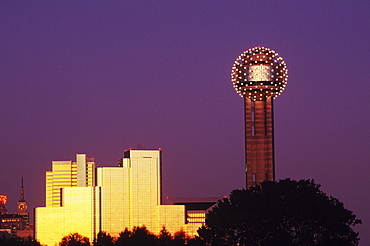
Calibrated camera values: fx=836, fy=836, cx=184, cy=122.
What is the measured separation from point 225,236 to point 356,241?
16819 millimetres

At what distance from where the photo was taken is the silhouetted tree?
106m

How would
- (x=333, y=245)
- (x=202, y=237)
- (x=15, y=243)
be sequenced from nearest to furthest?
(x=333, y=245) → (x=202, y=237) → (x=15, y=243)

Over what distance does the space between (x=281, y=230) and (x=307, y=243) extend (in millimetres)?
3936

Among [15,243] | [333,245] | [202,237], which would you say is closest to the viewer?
[333,245]

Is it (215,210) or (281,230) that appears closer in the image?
(281,230)

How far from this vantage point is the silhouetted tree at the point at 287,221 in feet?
347

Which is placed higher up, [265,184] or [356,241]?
[265,184]

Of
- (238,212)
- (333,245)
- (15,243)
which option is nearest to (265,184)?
(238,212)

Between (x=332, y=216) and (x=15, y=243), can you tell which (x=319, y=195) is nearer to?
(x=332, y=216)

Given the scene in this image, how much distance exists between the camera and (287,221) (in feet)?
353

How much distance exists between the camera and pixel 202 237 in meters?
112

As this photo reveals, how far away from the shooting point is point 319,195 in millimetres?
110500

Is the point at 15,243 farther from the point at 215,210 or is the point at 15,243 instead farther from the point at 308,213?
the point at 308,213

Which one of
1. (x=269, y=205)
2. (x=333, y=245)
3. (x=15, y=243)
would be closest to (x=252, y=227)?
(x=269, y=205)
